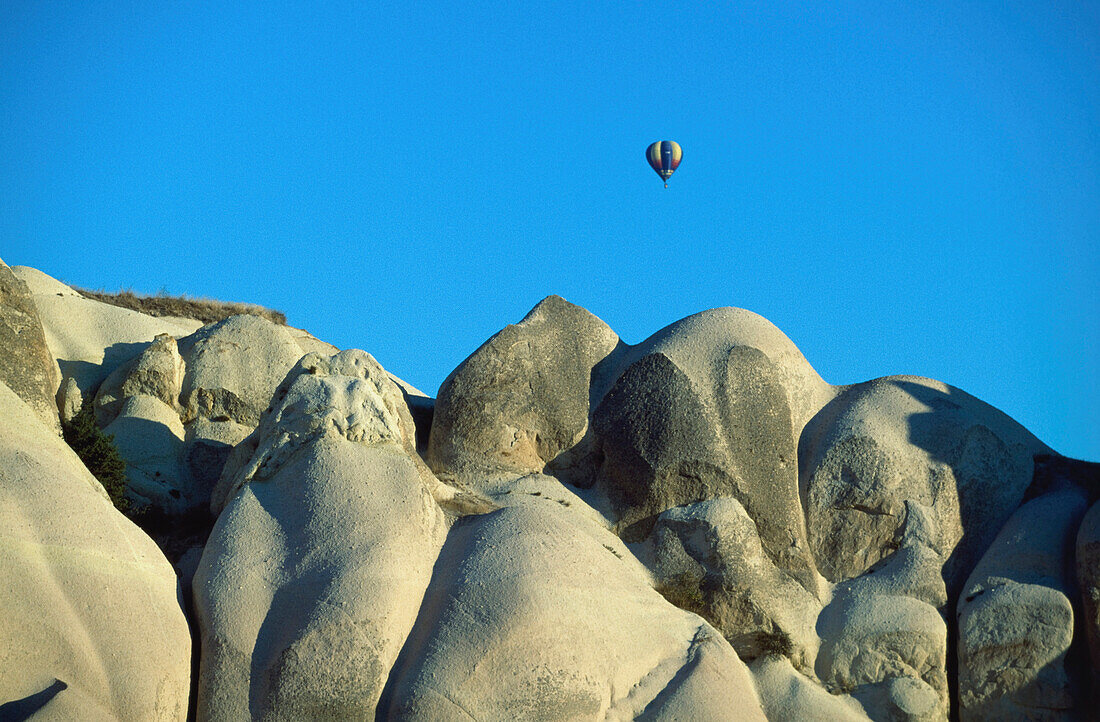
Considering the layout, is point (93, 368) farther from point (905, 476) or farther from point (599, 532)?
point (905, 476)

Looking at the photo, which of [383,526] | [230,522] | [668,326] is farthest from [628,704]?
[668,326]

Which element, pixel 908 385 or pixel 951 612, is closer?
pixel 951 612

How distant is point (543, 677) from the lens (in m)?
9.69

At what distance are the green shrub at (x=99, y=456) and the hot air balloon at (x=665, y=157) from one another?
20.2 meters

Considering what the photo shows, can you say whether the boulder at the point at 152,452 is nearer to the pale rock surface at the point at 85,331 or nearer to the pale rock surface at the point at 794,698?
the pale rock surface at the point at 85,331

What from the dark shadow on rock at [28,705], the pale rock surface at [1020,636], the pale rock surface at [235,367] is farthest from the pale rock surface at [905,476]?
the dark shadow on rock at [28,705]

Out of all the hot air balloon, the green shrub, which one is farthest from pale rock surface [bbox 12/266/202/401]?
the hot air balloon

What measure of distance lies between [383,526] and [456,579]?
0.79 meters

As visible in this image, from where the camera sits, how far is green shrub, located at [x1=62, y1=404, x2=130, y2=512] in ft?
39.5

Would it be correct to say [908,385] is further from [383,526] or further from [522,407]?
[383,526]

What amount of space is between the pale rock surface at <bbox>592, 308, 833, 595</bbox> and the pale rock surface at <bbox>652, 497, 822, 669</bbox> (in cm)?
23

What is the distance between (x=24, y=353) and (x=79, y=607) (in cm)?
342

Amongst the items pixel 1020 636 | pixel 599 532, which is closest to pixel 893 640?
pixel 1020 636

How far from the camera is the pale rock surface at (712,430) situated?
12.6m
